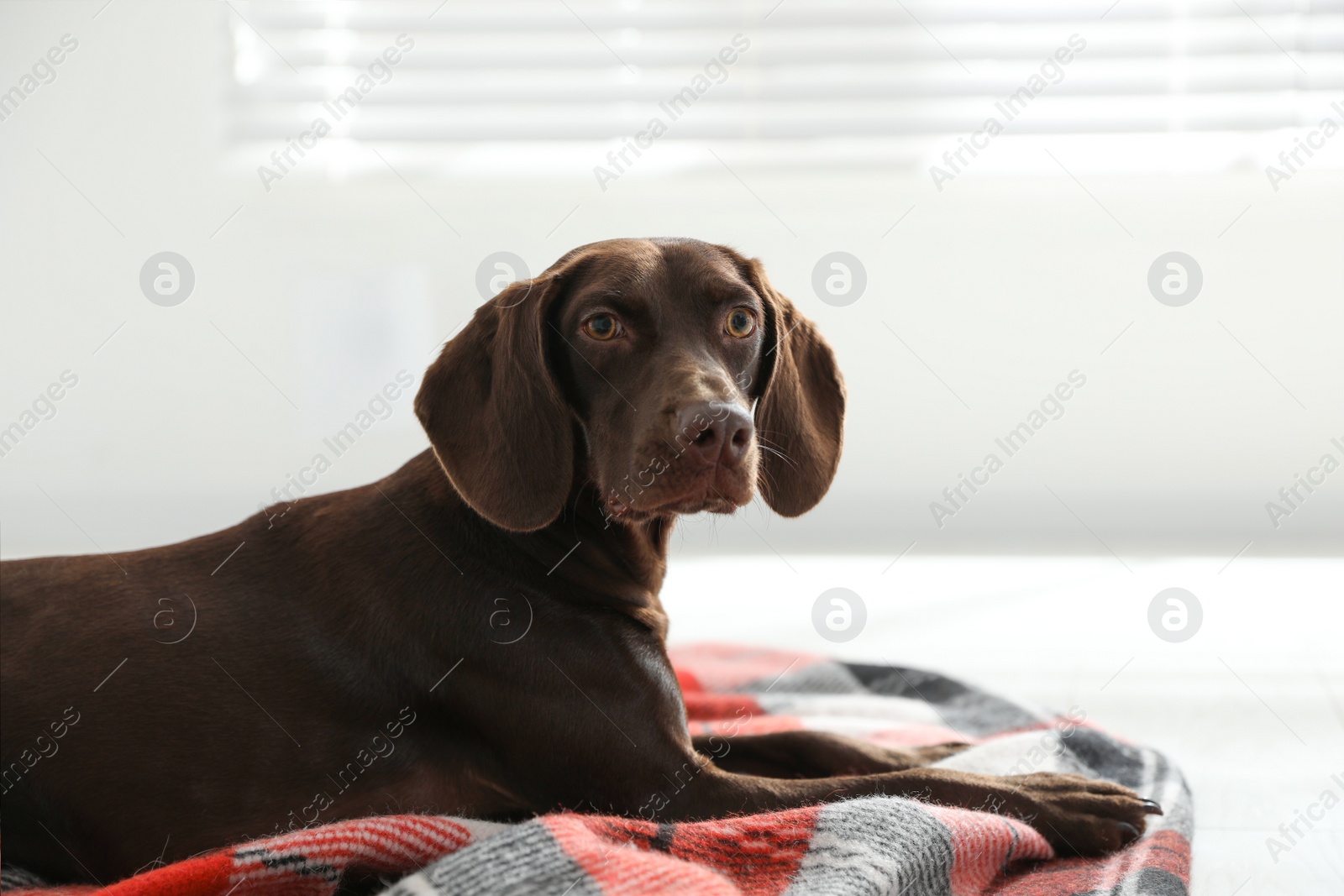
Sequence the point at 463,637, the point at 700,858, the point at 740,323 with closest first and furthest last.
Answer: the point at 700,858 < the point at 463,637 < the point at 740,323

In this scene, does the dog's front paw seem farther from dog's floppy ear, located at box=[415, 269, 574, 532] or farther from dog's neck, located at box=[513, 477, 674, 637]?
dog's floppy ear, located at box=[415, 269, 574, 532]

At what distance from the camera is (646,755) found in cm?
230

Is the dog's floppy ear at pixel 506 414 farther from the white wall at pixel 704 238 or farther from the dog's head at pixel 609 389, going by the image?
the white wall at pixel 704 238

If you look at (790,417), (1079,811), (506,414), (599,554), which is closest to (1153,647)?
(1079,811)

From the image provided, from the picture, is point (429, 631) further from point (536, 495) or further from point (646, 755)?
point (646, 755)

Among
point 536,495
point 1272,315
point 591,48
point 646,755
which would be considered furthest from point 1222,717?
point 591,48

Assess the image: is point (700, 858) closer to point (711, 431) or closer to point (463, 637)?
point (463, 637)

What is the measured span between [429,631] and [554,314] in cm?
72

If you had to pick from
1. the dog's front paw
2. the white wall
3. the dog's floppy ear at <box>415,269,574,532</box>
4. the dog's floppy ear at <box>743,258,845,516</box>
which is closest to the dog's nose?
the dog's floppy ear at <box>415,269,574,532</box>

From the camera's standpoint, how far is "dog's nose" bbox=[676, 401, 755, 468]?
2203mm

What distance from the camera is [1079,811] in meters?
2.41

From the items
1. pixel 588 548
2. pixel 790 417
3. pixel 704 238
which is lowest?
pixel 588 548

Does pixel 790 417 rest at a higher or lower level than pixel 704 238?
lower

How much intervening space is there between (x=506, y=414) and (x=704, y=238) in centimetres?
450
